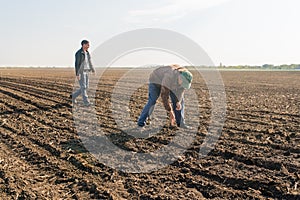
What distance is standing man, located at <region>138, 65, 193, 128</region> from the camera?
19.0 ft

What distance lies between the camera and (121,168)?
4.52 meters

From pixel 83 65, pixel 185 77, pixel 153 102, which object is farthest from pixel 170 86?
pixel 83 65

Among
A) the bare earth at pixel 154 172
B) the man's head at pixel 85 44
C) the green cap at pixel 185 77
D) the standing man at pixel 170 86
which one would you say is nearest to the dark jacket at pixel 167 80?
the standing man at pixel 170 86

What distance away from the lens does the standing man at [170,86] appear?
19.0 ft

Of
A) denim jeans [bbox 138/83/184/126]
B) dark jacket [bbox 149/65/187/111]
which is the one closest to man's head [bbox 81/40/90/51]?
denim jeans [bbox 138/83/184/126]

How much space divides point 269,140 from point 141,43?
2952mm

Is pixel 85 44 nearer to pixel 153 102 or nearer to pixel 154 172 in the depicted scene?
pixel 153 102

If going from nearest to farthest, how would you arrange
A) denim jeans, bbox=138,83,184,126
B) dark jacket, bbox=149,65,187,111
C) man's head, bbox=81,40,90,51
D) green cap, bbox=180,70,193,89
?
green cap, bbox=180,70,193,89, dark jacket, bbox=149,65,187,111, denim jeans, bbox=138,83,184,126, man's head, bbox=81,40,90,51

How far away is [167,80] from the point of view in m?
5.86

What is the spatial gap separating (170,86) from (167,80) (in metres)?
0.14

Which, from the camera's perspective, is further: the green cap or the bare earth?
the green cap

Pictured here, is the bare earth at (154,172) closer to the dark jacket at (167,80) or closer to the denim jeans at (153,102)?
the denim jeans at (153,102)

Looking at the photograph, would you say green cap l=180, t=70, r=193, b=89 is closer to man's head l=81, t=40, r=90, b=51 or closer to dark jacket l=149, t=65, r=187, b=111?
dark jacket l=149, t=65, r=187, b=111

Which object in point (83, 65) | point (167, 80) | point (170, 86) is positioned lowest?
point (170, 86)
